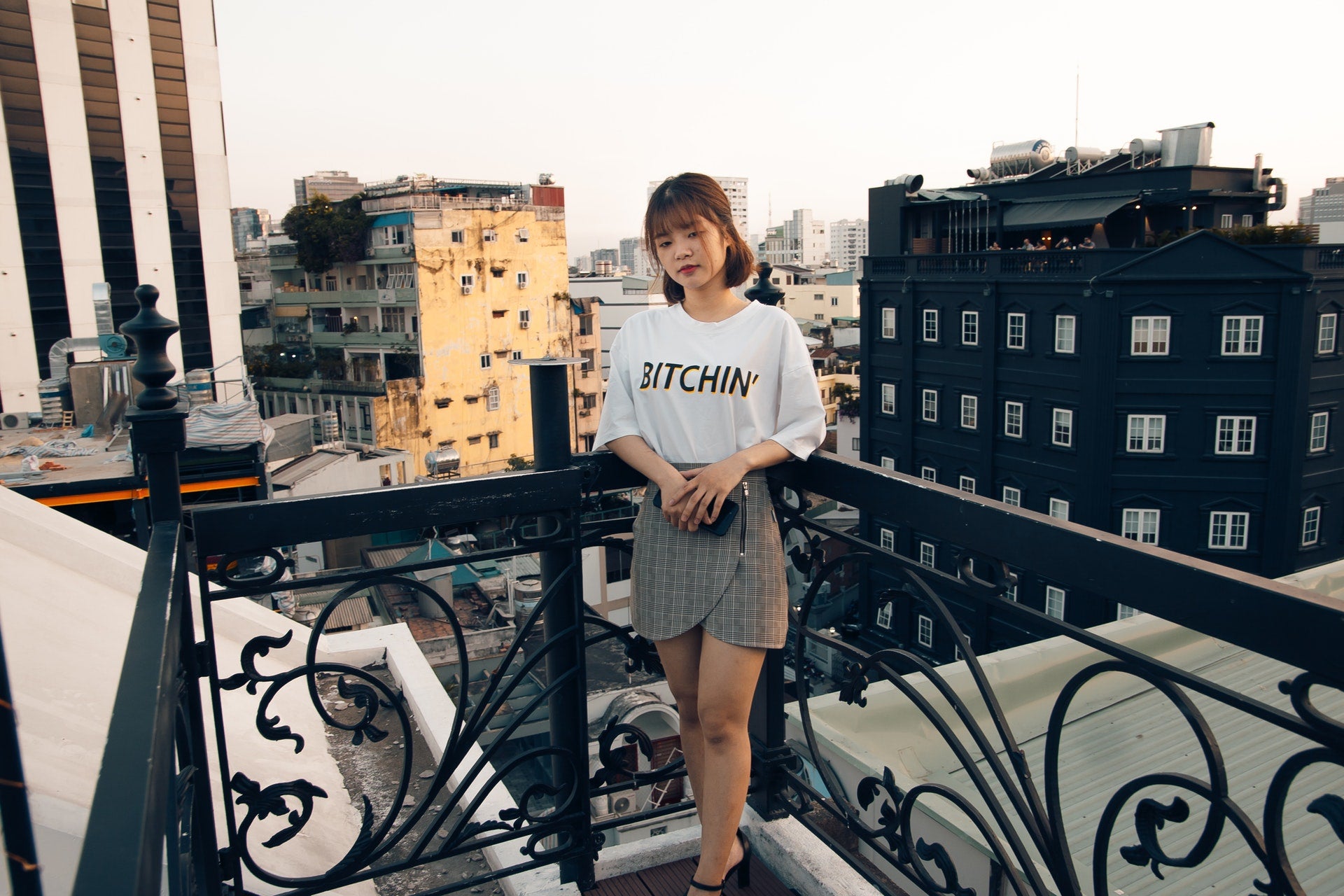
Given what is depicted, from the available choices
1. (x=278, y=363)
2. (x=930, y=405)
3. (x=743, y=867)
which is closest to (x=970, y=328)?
(x=930, y=405)

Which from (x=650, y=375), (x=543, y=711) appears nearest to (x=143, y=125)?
(x=543, y=711)

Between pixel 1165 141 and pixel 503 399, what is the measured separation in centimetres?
2435

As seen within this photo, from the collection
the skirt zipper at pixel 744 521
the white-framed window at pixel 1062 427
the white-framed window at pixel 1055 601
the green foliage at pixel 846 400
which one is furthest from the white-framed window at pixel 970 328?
the skirt zipper at pixel 744 521

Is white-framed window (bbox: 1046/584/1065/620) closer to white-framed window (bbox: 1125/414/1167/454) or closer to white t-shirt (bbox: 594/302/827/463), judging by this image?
white-framed window (bbox: 1125/414/1167/454)

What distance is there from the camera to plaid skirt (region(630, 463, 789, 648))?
6.54 feet

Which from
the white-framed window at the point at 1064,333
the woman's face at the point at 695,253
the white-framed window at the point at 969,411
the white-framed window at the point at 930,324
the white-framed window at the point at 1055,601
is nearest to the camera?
the woman's face at the point at 695,253

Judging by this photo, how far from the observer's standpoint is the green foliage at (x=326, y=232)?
119ft

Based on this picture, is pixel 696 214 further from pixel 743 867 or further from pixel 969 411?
pixel 969 411

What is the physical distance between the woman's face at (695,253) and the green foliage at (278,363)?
38085 millimetres

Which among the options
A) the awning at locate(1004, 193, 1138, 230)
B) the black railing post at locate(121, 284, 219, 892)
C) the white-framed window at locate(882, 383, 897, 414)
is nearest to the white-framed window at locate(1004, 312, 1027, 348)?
the awning at locate(1004, 193, 1138, 230)

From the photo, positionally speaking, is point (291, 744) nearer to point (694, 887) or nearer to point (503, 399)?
point (694, 887)

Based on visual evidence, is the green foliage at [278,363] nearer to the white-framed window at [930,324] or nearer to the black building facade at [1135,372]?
the black building facade at [1135,372]

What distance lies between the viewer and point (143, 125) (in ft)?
91.7

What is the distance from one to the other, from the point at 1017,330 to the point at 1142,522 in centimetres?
453
